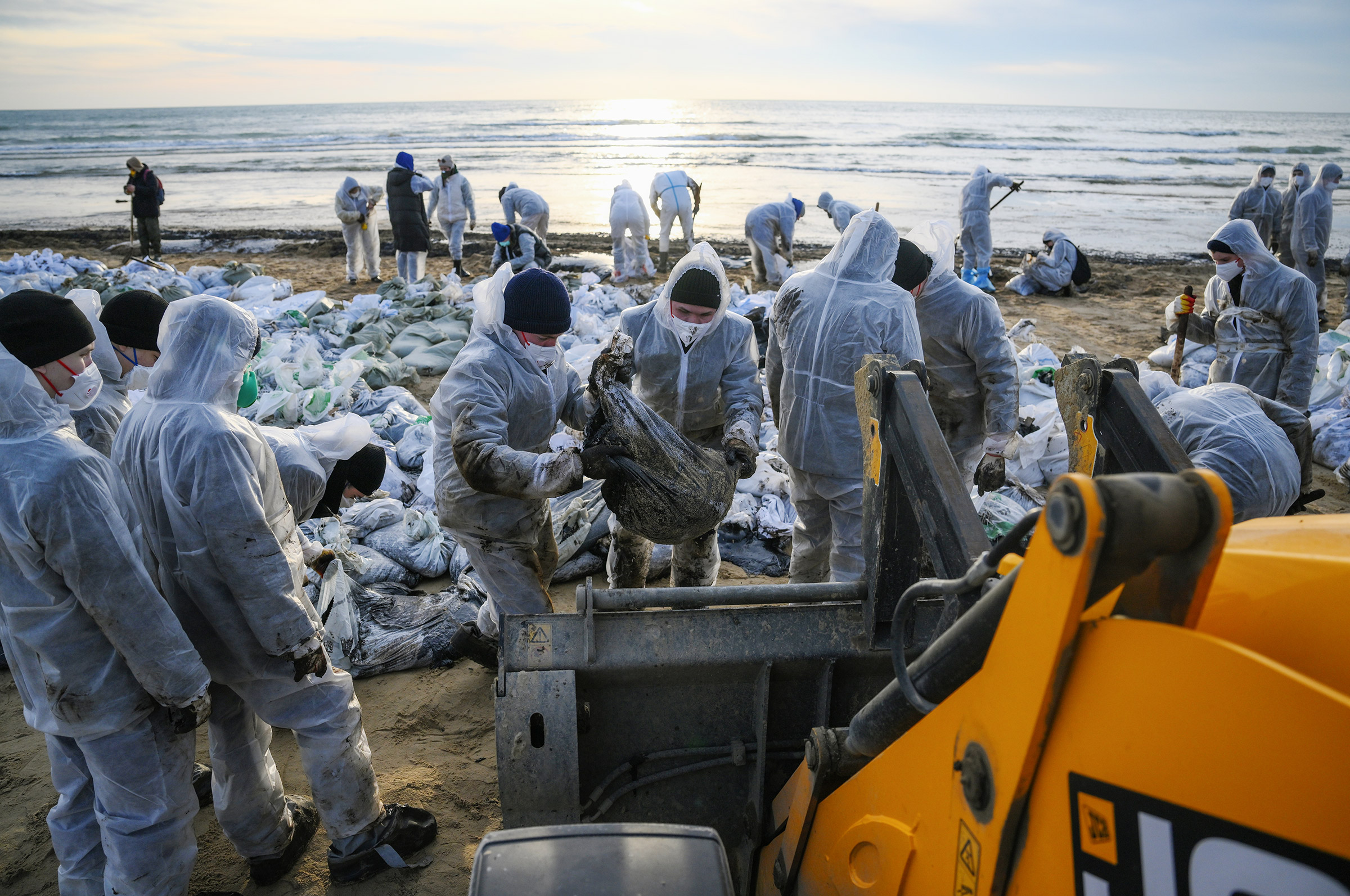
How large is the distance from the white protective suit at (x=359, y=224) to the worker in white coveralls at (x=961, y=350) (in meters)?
9.89

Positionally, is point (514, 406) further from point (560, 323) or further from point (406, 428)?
point (406, 428)

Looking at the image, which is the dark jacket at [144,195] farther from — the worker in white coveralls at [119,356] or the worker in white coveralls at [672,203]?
the worker in white coveralls at [119,356]

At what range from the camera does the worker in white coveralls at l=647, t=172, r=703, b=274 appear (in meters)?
13.1

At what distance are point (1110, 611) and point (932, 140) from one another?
4770 cm

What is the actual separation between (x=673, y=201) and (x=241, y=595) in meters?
11.7

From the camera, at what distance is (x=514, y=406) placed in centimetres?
315

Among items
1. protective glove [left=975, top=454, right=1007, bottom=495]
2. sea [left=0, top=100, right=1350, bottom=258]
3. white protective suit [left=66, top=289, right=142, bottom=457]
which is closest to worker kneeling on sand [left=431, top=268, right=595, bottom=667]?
white protective suit [left=66, top=289, right=142, bottom=457]

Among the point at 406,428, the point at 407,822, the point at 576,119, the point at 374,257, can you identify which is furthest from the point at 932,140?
the point at 407,822

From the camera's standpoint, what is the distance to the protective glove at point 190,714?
2254mm

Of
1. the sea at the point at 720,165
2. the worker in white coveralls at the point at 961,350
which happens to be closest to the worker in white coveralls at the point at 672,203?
the sea at the point at 720,165

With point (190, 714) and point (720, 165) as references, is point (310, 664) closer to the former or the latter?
point (190, 714)

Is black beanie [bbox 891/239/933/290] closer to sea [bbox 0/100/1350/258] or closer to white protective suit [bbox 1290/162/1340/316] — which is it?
white protective suit [bbox 1290/162/1340/316]

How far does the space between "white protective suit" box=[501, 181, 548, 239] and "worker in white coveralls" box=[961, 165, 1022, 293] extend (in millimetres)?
6542

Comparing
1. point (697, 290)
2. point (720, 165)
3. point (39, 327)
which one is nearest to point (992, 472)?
point (697, 290)
